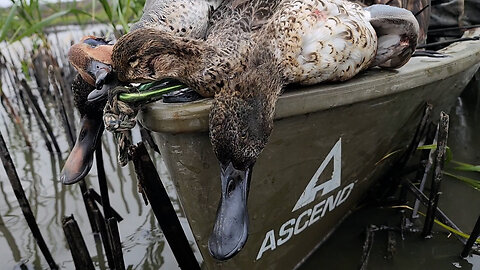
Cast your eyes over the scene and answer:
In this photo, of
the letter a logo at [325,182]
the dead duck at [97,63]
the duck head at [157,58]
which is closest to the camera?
the duck head at [157,58]

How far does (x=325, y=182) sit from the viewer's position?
75.2 inches

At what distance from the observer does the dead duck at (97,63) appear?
4.73 ft

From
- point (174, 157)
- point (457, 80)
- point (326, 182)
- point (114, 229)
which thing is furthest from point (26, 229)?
point (457, 80)

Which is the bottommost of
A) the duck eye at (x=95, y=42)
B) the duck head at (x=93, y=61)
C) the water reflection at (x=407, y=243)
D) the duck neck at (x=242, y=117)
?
the water reflection at (x=407, y=243)

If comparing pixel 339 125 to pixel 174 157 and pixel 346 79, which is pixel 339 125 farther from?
pixel 174 157

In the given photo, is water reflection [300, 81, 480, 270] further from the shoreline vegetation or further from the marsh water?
the shoreline vegetation

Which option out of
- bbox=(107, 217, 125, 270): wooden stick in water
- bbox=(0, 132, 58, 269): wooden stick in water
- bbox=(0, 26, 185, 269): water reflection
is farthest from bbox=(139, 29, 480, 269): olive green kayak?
bbox=(0, 132, 58, 269): wooden stick in water

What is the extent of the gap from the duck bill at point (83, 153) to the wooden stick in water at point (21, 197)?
690 mm

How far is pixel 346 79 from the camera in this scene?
1.70m

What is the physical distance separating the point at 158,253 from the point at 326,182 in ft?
3.36

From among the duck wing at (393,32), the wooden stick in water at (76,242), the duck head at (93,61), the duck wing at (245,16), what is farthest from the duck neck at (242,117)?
the wooden stick in water at (76,242)

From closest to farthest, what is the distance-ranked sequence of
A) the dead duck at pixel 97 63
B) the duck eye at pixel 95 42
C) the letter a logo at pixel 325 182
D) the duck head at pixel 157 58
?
the duck head at pixel 157 58 → the dead duck at pixel 97 63 → the duck eye at pixel 95 42 → the letter a logo at pixel 325 182

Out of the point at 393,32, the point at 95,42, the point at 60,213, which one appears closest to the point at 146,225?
the point at 60,213

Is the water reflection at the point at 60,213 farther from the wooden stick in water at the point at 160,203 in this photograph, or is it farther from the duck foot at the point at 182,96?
the duck foot at the point at 182,96
